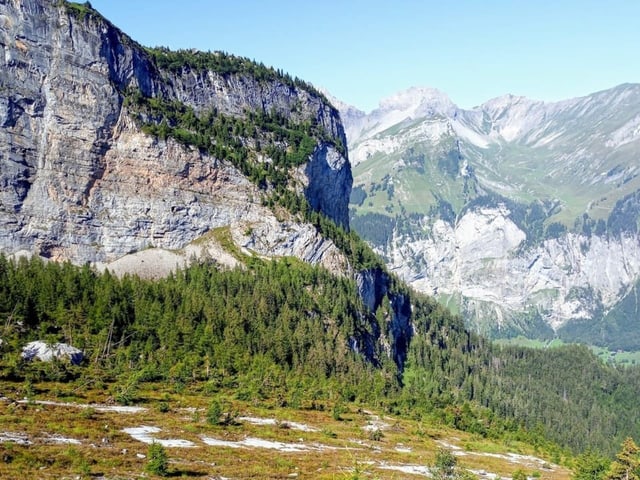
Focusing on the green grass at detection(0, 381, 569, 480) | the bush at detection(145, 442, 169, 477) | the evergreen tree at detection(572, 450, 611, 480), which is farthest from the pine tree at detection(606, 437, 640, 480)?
the bush at detection(145, 442, 169, 477)

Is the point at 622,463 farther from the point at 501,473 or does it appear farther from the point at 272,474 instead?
the point at 272,474

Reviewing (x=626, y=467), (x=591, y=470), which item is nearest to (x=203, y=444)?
(x=626, y=467)

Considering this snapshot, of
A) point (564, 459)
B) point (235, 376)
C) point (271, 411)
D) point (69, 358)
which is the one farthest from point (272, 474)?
point (564, 459)

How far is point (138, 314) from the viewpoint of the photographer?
168250mm

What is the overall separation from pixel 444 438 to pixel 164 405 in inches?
2562

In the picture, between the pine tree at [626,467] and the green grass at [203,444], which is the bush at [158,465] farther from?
the pine tree at [626,467]

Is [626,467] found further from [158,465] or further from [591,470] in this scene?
[158,465]

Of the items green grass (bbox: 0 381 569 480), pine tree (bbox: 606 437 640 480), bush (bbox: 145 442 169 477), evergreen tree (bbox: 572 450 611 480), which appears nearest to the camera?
bush (bbox: 145 442 169 477)

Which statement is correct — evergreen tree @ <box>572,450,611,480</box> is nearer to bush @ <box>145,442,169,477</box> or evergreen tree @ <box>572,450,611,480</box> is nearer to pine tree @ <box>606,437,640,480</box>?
pine tree @ <box>606,437,640,480</box>

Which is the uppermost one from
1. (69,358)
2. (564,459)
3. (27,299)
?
(27,299)

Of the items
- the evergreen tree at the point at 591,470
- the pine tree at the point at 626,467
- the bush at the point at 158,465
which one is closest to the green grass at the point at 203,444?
the bush at the point at 158,465

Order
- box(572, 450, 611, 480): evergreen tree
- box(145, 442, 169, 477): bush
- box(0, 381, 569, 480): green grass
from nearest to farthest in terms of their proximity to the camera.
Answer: box(145, 442, 169, 477): bush → box(0, 381, 569, 480): green grass → box(572, 450, 611, 480): evergreen tree

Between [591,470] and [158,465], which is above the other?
[158,465]

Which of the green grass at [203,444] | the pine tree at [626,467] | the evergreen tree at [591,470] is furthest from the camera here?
the evergreen tree at [591,470]
